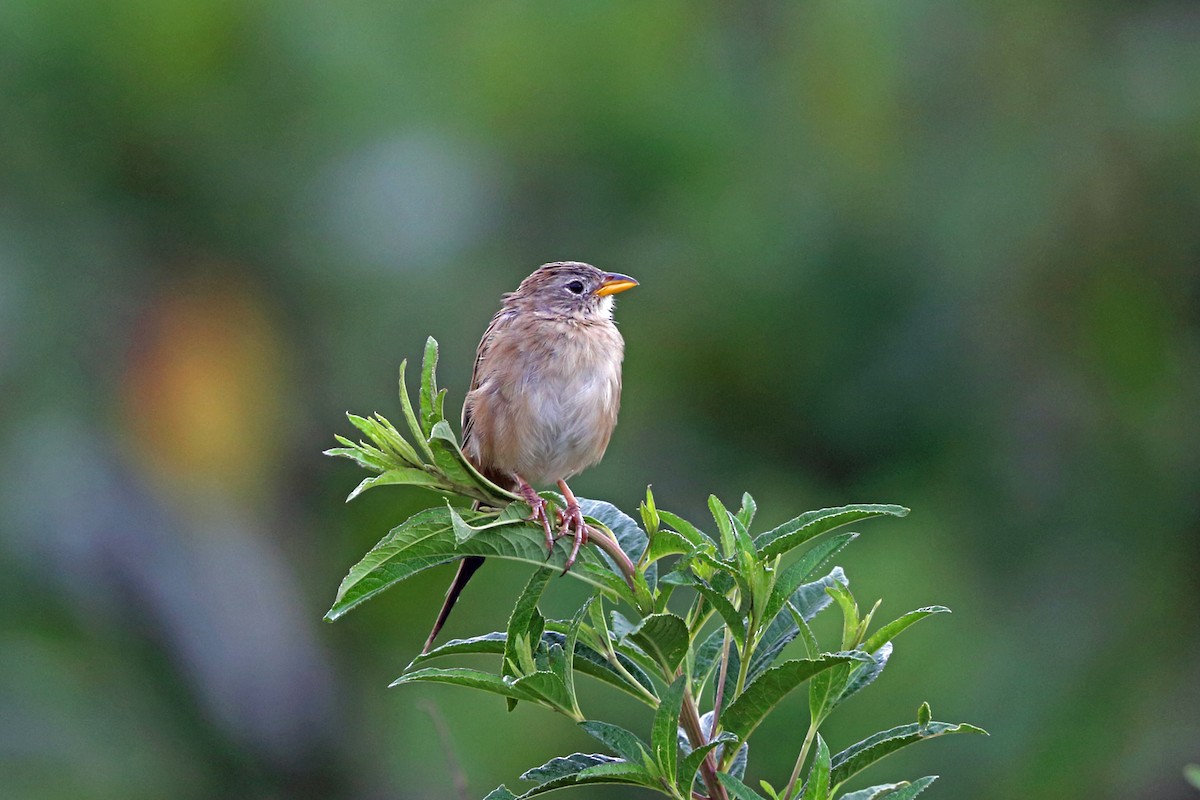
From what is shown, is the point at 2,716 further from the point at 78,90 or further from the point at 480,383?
the point at 480,383

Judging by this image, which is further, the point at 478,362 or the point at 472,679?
the point at 478,362

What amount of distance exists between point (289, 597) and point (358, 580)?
5231mm

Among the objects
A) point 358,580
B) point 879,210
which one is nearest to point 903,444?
point 879,210

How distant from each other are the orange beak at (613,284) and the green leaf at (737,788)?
8.38ft

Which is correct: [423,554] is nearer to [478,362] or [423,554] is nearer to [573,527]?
[573,527]

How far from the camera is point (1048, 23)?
26.6ft

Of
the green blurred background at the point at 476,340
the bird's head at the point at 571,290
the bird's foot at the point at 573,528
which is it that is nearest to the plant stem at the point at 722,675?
the bird's foot at the point at 573,528

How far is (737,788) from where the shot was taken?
1.75 metres

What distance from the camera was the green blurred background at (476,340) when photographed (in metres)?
6.54

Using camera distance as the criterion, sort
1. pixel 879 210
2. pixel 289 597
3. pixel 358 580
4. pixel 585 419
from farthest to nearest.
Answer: pixel 879 210 < pixel 289 597 < pixel 585 419 < pixel 358 580

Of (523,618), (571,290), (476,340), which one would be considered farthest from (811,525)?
(476,340)

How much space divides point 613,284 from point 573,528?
7.45ft

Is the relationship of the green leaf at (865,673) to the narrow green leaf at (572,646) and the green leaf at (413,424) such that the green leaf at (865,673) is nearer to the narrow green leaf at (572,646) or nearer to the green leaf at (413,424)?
the narrow green leaf at (572,646)

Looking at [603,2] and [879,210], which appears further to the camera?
[879,210]
